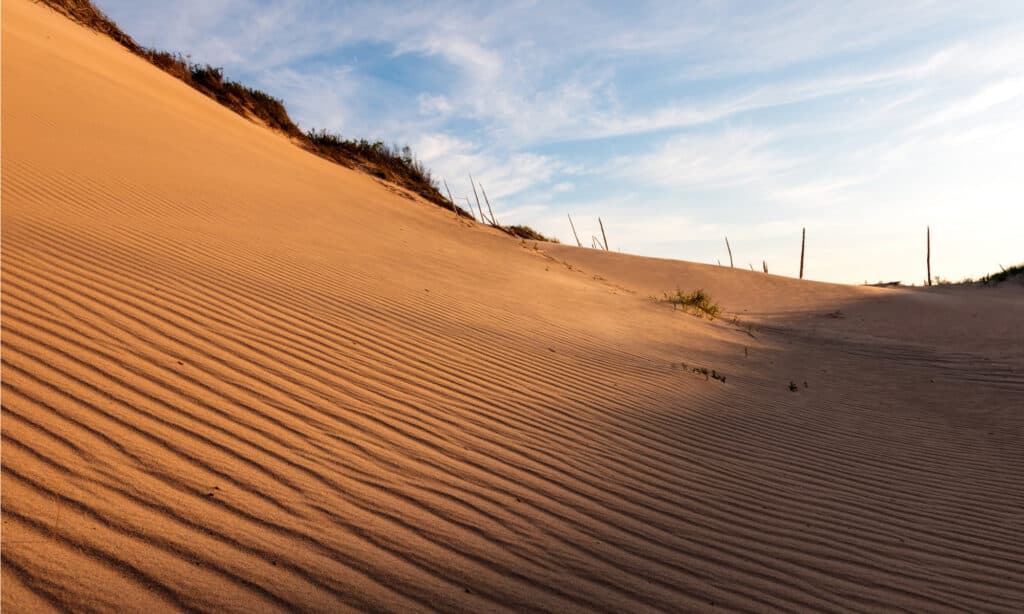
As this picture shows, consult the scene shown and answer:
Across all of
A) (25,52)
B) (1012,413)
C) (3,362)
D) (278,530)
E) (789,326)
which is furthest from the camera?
(789,326)

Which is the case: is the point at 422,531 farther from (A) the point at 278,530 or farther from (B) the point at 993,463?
(B) the point at 993,463

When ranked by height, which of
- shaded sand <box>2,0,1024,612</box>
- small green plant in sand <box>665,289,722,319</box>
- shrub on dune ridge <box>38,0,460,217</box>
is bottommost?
shaded sand <box>2,0,1024,612</box>

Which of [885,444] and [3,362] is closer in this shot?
[3,362]

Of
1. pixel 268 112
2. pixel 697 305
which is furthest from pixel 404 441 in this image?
pixel 268 112

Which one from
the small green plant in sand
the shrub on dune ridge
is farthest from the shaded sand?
the shrub on dune ridge

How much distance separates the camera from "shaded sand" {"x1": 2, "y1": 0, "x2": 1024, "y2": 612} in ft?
8.55

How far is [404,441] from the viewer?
3.91 m

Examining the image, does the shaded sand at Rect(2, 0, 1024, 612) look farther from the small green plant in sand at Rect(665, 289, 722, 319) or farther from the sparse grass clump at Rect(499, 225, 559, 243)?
the sparse grass clump at Rect(499, 225, 559, 243)

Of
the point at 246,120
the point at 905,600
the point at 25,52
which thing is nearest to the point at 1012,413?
the point at 905,600

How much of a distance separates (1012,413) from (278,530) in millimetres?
7846

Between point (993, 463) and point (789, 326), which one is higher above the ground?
point (789, 326)

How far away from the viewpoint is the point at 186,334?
4.58 m

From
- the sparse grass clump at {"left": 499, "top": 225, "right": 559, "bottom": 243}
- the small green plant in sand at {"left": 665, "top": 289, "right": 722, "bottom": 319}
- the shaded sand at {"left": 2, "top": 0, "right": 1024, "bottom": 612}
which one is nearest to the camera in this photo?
the shaded sand at {"left": 2, "top": 0, "right": 1024, "bottom": 612}

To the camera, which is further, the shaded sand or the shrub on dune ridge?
the shrub on dune ridge
